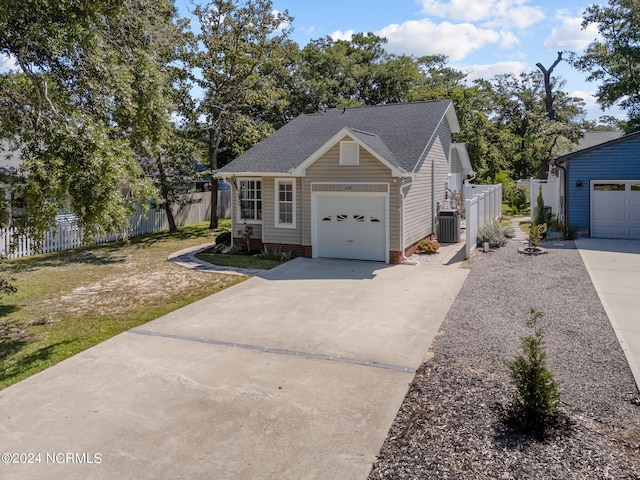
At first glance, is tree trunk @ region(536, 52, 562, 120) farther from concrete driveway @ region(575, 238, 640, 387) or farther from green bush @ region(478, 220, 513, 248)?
green bush @ region(478, 220, 513, 248)

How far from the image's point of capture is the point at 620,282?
10.5 m

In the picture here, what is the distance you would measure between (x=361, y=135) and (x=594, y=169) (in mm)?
10194

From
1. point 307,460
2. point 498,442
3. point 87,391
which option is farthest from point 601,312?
point 87,391

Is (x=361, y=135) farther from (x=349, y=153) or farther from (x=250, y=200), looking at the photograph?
(x=250, y=200)

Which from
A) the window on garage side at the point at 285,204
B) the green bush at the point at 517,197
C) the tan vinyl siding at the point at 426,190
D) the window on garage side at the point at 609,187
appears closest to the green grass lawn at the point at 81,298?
the window on garage side at the point at 285,204

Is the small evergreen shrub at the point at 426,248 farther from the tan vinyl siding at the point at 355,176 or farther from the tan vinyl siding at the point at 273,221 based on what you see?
the tan vinyl siding at the point at 273,221

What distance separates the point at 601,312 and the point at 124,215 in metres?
8.57

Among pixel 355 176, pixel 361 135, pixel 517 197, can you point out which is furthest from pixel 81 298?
pixel 517 197

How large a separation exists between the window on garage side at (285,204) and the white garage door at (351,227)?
0.89 meters

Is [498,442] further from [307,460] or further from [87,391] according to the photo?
[87,391]

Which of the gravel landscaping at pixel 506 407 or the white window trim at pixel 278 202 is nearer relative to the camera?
the gravel landscaping at pixel 506 407

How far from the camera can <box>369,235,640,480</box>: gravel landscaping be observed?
3.99 m

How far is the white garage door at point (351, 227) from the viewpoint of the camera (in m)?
13.7

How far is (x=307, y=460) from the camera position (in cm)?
421
